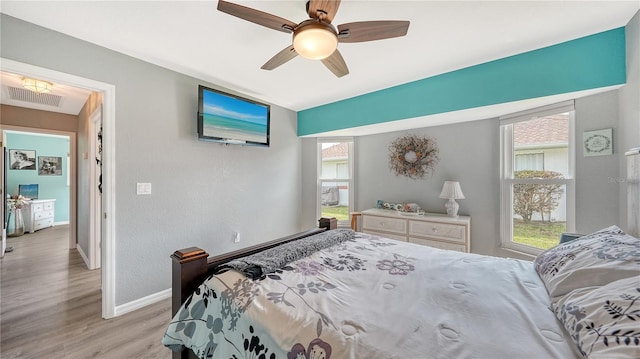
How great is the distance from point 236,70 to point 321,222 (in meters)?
1.89

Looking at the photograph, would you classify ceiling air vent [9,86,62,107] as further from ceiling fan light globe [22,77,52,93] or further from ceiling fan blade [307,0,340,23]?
ceiling fan blade [307,0,340,23]

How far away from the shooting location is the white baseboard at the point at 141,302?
212cm

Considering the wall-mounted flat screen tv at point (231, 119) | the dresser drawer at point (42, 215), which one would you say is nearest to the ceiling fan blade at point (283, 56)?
the wall-mounted flat screen tv at point (231, 119)

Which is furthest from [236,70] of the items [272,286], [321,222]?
[272,286]

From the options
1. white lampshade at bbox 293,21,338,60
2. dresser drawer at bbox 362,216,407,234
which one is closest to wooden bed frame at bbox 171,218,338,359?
white lampshade at bbox 293,21,338,60

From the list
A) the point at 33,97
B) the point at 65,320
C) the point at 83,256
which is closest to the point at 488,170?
the point at 65,320

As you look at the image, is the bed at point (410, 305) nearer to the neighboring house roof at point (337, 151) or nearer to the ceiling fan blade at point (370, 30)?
the ceiling fan blade at point (370, 30)

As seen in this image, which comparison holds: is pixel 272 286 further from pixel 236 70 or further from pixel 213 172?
pixel 236 70

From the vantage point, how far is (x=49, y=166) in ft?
19.2

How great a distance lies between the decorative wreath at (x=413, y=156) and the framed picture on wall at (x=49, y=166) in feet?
27.1

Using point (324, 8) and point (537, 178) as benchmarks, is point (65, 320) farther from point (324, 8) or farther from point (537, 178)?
point (537, 178)

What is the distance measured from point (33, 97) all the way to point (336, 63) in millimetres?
4192

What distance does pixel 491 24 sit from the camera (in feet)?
5.74

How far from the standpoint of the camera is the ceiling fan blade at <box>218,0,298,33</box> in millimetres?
1274
